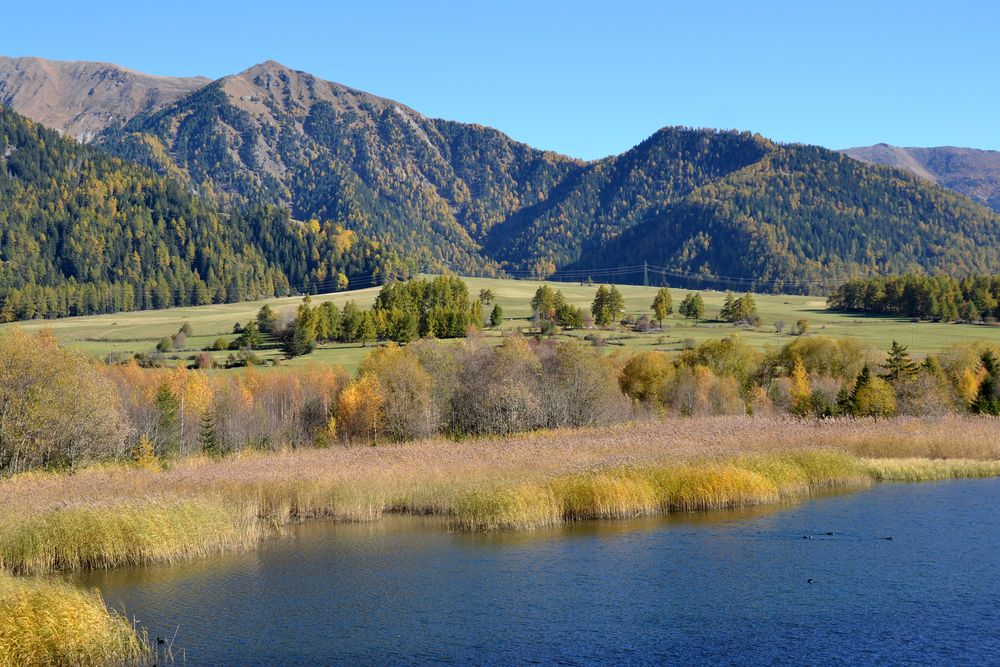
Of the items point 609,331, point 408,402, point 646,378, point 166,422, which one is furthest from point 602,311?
point 166,422

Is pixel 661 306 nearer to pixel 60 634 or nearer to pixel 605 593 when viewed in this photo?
pixel 605 593

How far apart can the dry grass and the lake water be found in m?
1.44

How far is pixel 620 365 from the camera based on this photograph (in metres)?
109

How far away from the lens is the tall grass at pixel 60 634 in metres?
22.0

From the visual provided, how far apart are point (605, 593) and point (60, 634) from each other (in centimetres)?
1545

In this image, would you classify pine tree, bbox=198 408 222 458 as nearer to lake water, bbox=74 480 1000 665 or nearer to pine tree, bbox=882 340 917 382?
lake water, bbox=74 480 1000 665

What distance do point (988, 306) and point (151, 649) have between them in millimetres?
166232

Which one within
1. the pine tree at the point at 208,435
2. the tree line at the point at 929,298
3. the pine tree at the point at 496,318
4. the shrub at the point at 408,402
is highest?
the tree line at the point at 929,298

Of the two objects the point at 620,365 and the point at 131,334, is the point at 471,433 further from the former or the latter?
the point at 131,334

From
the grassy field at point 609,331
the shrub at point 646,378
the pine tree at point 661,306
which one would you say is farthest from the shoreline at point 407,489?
the pine tree at point 661,306

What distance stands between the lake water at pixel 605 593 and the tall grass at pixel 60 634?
166cm

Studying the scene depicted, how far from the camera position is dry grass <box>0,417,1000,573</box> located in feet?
111

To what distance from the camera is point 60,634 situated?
22469 mm

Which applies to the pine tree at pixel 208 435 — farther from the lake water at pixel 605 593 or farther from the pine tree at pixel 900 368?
the pine tree at pixel 900 368
